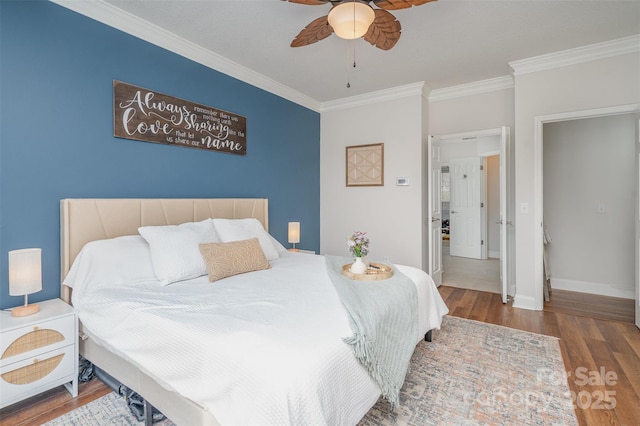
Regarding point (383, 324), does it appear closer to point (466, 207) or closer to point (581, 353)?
point (581, 353)

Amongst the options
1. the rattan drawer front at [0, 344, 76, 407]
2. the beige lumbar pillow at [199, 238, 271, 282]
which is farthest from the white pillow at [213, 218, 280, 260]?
the rattan drawer front at [0, 344, 76, 407]

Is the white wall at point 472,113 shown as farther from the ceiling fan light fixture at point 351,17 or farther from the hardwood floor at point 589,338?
the ceiling fan light fixture at point 351,17

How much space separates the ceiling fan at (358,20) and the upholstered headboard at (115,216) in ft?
6.04

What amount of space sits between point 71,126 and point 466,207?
6.60 meters

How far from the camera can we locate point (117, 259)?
2.17 meters

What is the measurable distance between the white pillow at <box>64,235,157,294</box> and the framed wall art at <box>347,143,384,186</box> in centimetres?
315

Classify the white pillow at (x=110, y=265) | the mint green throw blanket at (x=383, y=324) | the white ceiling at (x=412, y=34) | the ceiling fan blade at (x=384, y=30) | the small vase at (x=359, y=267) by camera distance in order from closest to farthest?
1. the mint green throw blanket at (x=383, y=324)
2. the ceiling fan blade at (x=384, y=30)
3. the white pillow at (x=110, y=265)
4. the small vase at (x=359, y=267)
5. the white ceiling at (x=412, y=34)

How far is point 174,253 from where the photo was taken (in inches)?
90.3

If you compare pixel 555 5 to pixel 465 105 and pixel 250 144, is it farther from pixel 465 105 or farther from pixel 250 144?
pixel 250 144

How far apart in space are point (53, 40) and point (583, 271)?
20.0 feet

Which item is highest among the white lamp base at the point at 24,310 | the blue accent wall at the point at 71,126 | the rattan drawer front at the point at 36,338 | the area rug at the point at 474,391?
the blue accent wall at the point at 71,126

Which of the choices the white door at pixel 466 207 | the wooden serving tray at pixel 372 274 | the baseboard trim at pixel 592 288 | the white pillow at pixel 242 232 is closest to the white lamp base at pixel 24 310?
the white pillow at pixel 242 232

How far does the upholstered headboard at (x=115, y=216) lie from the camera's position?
2.20m

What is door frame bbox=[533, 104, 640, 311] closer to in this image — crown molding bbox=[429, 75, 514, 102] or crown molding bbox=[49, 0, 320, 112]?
crown molding bbox=[429, 75, 514, 102]
